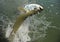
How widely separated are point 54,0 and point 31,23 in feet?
14.3

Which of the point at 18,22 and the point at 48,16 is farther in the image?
the point at 48,16

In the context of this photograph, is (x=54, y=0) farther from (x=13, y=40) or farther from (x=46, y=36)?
Answer: (x=13, y=40)

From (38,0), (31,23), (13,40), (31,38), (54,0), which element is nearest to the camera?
(13,40)

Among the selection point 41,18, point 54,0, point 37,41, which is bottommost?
point 37,41

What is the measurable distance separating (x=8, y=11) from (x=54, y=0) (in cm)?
379

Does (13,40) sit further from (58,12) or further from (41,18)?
(58,12)

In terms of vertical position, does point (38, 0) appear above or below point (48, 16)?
above

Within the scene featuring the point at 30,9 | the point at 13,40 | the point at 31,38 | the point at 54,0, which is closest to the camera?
the point at 30,9

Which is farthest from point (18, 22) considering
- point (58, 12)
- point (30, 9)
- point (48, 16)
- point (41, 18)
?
point (58, 12)

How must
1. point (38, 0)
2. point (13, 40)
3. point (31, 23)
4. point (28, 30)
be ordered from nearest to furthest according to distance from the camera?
point (13, 40) → point (28, 30) → point (31, 23) → point (38, 0)

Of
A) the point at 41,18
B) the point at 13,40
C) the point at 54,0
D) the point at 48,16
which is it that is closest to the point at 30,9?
the point at 13,40

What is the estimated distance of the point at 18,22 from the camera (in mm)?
3543

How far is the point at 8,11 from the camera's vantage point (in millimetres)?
5641

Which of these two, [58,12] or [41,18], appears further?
[58,12]
